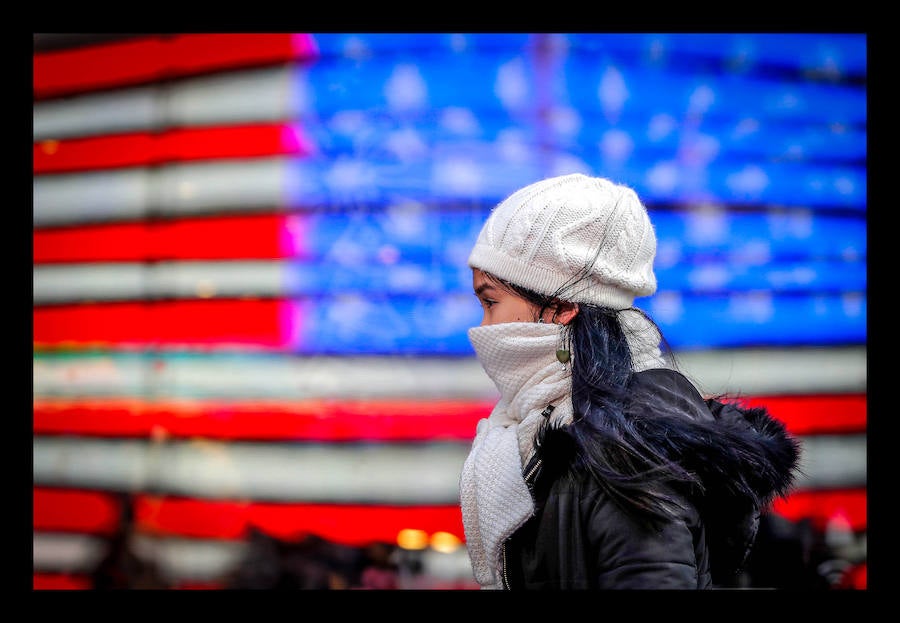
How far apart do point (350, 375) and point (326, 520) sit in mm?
594

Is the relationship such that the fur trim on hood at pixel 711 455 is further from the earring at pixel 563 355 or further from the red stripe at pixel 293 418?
the red stripe at pixel 293 418

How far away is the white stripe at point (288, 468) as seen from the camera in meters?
2.86

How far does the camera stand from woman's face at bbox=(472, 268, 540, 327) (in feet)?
5.45

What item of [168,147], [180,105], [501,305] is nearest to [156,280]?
[168,147]

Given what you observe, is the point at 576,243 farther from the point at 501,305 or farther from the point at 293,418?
the point at 293,418

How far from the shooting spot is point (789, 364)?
9.59 feet

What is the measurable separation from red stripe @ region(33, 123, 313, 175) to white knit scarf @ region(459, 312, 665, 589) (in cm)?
164

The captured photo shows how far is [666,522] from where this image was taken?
1.34 m

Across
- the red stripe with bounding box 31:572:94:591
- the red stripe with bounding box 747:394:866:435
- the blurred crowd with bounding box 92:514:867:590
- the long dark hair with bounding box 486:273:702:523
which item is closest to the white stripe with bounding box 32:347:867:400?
the red stripe with bounding box 747:394:866:435
